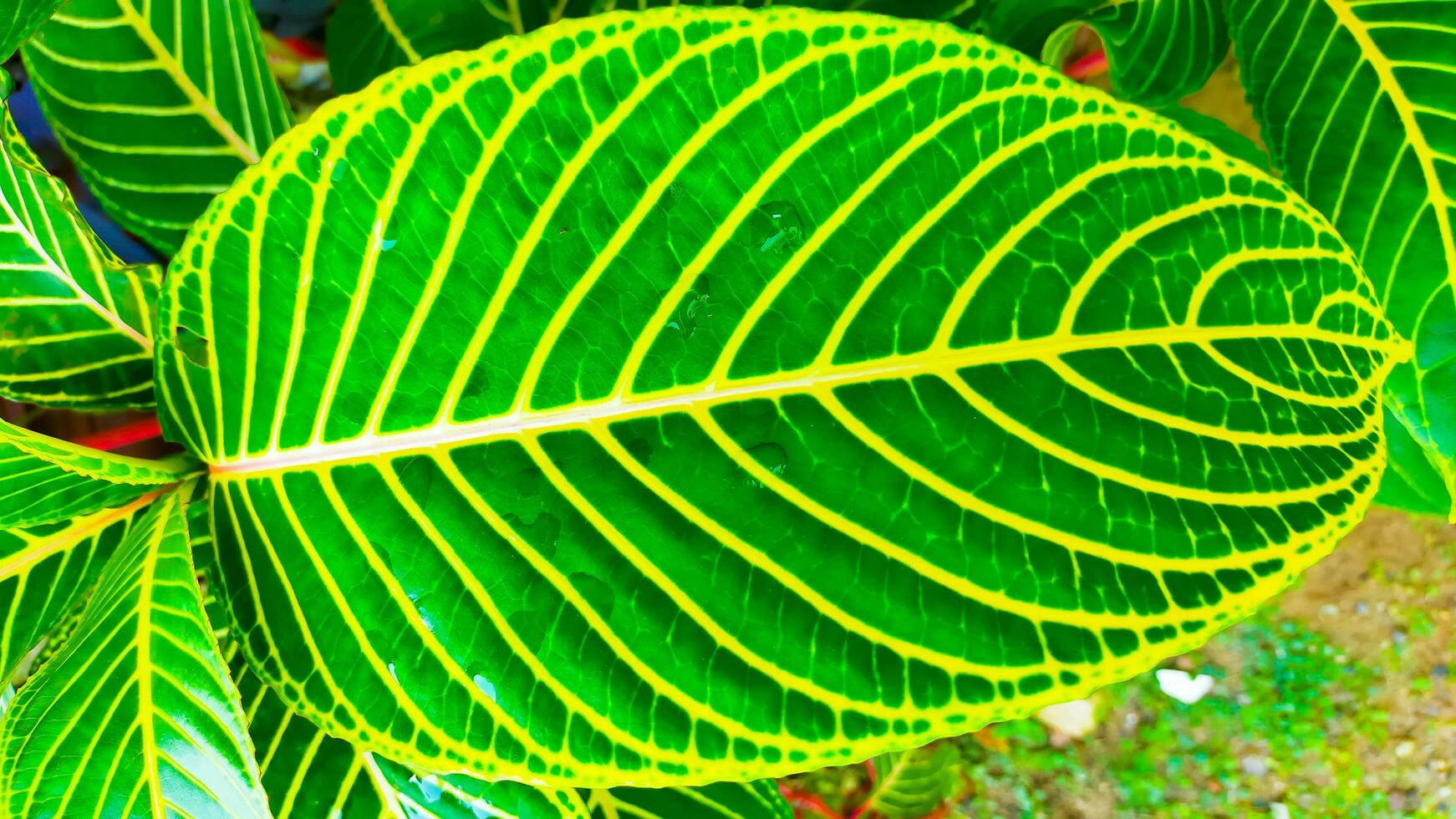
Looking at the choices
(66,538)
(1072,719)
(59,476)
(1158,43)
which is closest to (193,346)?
(59,476)

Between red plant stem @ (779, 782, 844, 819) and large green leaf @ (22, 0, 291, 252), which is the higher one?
large green leaf @ (22, 0, 291, 252)

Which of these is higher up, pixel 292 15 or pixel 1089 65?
pixel 1089 65

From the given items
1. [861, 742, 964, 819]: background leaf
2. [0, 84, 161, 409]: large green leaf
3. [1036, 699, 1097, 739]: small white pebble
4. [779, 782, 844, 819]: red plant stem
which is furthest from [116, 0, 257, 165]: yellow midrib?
[1036, 699, 1097, 739]: small white pebble

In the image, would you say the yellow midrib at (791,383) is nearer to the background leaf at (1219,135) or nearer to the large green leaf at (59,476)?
the large green leaf at (59,476)

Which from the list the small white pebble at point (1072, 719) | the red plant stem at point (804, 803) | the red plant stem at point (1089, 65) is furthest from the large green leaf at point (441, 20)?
the small white pebble at point (1072, 719)

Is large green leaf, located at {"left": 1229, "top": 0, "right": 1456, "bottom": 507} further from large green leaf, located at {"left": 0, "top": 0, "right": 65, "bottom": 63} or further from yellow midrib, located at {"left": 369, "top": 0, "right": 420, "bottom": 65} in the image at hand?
large green leaf, located at {"left": 0, "top": 0, "right": 65, "bottom": 63}

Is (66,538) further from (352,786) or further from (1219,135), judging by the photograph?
(1219,135)
